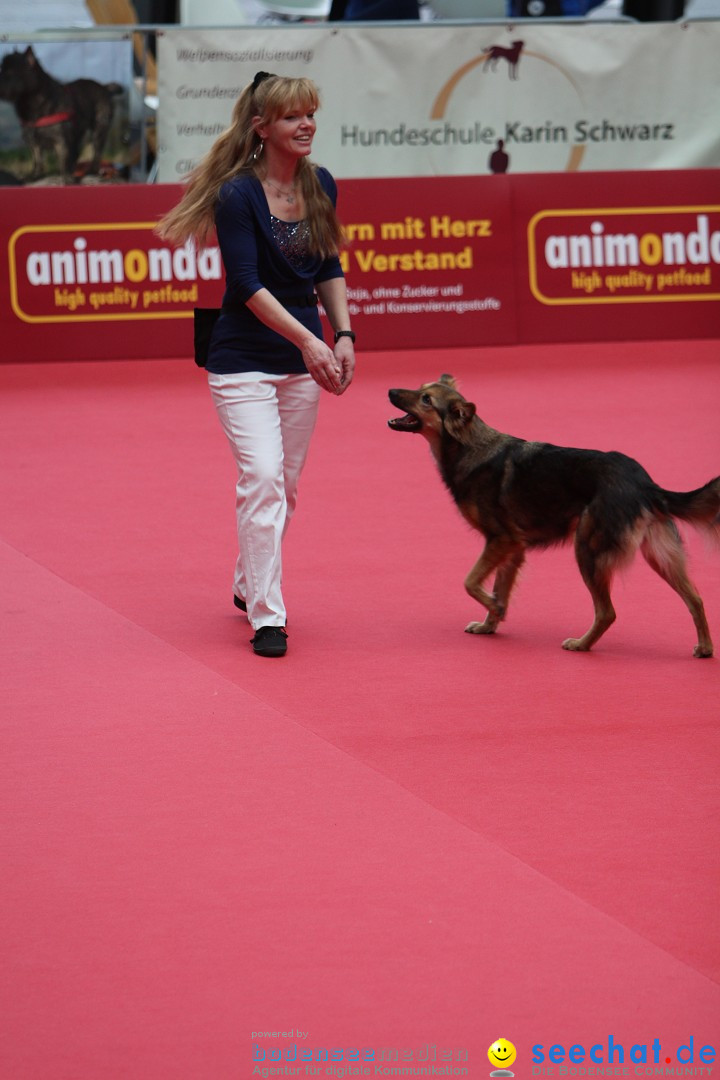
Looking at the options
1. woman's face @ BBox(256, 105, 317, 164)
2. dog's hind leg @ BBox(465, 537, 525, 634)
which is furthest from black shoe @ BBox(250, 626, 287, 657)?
woman's face @ BBox(256, 105, 317, 164)

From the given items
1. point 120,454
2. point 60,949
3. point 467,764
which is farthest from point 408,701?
point 120,454

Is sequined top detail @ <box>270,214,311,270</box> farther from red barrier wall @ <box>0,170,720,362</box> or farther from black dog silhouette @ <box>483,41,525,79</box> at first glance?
black dog silhouette @ <box>483,41,525,79</box>

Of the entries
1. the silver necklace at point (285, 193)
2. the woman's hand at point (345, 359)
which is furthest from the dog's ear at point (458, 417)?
the silver necklace at point (285, 193)

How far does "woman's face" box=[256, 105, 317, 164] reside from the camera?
5812 millimetres

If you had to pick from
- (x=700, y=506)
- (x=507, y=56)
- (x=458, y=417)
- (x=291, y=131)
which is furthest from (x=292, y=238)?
(x=507, y=56)

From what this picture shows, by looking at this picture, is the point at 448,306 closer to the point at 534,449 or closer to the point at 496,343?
the point at 496,343

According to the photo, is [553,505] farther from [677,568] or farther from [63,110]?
[63,110]

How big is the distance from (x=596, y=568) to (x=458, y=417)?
876mm

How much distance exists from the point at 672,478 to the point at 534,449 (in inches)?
109

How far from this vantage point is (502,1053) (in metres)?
3.13

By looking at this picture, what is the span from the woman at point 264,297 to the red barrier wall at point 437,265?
22.3 ft

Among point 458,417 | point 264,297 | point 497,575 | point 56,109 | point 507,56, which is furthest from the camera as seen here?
point 507,56

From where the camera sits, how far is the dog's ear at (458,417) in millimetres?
6277

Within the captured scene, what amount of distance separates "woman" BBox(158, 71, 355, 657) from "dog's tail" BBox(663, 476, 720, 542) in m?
1.36
